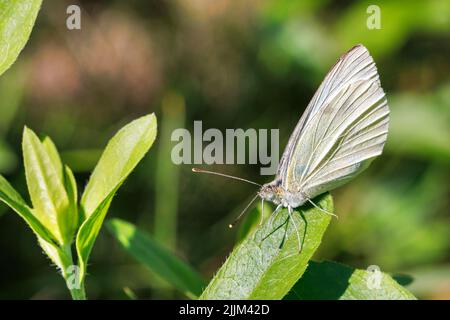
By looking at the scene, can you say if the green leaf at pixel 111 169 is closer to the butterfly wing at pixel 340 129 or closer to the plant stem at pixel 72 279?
the plant stem at pixel 72 279

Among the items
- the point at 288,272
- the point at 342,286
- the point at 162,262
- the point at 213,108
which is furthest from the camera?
the point at 213,108

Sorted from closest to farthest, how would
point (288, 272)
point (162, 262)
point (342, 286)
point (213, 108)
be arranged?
point (288, 272) < point (342, 286) < point (162, 262) < point (213, 108)

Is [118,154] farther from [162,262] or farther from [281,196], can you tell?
[281,196]

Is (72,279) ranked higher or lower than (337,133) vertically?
lower

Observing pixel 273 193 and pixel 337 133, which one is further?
pixel 337 133

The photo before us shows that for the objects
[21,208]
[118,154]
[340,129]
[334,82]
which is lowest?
[21,208]

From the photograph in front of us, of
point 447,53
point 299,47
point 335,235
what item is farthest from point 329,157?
point 447,53

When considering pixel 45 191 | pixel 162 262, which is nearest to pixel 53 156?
pixel 45 191
